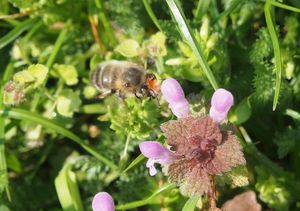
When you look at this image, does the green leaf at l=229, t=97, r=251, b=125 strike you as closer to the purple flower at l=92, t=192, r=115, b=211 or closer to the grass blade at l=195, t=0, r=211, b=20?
the grass blade at l=195, t=0, r=211, b=20

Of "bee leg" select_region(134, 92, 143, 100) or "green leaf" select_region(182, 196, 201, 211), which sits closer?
"green leaf" select_region(182, 196, 201, 211)

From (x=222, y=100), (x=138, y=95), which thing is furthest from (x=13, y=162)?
(x=222, y=100)

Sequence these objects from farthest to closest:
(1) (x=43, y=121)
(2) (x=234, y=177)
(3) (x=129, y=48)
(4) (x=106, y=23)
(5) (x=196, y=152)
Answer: (4) (x=106, y=23) → (3) (x=129, y=48) → (1) (x=43, y=121) → (2) (x=234, y=177) → (5) (x=196, y=152)

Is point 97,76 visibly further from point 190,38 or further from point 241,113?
point 241,113

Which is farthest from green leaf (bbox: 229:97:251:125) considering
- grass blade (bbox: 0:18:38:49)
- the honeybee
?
grass blade (bbox: 0:18:38:49)

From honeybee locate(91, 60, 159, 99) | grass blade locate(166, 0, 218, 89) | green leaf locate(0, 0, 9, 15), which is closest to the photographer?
grass blade locate(166, 0, 218, 89)

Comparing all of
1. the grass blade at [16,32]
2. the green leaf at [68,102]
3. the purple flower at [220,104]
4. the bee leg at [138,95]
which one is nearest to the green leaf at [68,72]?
the green leaf at [68,102]

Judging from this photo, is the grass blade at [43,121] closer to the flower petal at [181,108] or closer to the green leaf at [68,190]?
the green leaf at [68,190]
